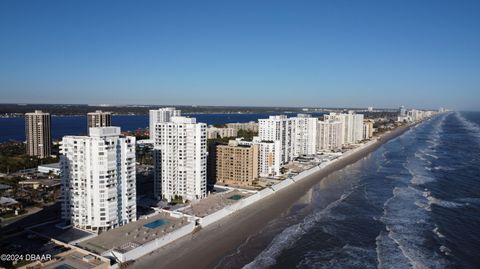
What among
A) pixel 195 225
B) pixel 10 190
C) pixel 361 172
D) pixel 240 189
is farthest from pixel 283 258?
pixel 361 172

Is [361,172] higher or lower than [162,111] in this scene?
lower

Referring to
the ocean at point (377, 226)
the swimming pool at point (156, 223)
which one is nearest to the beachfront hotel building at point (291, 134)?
the ocean at point (377, 226)

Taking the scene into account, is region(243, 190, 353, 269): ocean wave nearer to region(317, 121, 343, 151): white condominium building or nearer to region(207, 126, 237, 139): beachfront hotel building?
region(317, 121, 343, 151): white condominium building

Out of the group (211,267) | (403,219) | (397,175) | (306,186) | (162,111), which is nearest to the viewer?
(211,267)

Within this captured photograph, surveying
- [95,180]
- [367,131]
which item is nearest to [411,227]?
[95,180]

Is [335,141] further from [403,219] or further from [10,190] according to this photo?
[10,190]

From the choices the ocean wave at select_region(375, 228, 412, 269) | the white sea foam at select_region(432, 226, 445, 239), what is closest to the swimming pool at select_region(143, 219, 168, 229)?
the ocean wave at select_region(375, 228, 412, 269)

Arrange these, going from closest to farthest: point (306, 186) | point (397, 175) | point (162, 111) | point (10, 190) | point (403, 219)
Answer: point (403, 219), point (10, 190), point (306, 186), point (397, 175), point (162, 111)
